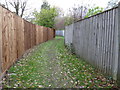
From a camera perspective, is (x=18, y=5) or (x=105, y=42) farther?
(x=18, y=5)

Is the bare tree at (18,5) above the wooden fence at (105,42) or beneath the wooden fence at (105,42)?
above

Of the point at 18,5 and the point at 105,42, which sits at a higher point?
the point at 18,5

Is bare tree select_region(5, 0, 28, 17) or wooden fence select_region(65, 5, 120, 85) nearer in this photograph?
wooden fence select_region(65, 5, 120, 85)

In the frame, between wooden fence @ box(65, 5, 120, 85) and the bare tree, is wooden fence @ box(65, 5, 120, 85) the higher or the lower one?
the lower one

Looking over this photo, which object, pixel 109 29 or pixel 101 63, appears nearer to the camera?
pixel 109 29

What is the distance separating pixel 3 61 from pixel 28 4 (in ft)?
78.7

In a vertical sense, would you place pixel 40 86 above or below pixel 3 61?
below

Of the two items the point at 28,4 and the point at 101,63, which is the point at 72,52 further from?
the point at 28,4

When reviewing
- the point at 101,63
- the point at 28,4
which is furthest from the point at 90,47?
the point at 28,4

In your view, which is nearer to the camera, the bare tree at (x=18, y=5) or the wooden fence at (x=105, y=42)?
the wooden fence at (x=105, y=42)

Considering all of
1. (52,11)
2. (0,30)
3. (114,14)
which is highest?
(52,11)

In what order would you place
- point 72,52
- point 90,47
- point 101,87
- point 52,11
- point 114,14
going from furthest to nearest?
1. point 52,11
2. point 72,52
3. point 90,47
4. point 114,14
5. point 101,87

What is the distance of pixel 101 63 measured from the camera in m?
4.07

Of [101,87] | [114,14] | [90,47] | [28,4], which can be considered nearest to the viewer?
[101,87]
